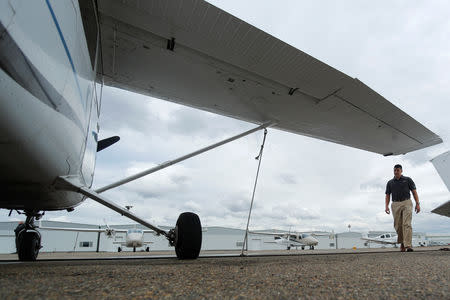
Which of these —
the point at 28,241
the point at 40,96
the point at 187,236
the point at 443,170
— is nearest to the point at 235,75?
the point at 187,236

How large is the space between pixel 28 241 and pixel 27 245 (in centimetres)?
5

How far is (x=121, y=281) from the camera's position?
4.61ft

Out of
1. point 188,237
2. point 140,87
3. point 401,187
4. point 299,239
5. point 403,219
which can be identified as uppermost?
point 140,87

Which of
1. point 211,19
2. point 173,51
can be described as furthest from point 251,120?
point 211,19

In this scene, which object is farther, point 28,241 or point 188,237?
point 28,241

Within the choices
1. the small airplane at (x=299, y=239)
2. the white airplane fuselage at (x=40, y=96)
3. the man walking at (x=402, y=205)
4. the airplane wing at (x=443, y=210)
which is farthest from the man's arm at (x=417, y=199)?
the small airplane at (x=299, y=239)

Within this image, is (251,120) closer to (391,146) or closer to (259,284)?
(391,146)

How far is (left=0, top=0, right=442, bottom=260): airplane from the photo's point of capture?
1401 millimetres

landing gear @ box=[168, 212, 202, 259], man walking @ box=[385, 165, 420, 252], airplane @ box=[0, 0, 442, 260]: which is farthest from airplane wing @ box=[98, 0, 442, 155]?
landing gear @ box=[168, 212, 202, 259]

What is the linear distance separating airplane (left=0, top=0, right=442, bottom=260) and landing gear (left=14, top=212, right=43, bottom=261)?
1 centimetres

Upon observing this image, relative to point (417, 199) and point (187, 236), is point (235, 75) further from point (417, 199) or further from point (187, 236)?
point (417, 199)

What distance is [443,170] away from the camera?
19.8ft

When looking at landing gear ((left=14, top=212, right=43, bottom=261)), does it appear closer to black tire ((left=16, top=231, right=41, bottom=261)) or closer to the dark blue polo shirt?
black tire ((left=16, top=231, right=41, bottom=261))

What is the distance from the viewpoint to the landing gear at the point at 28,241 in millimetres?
3953
